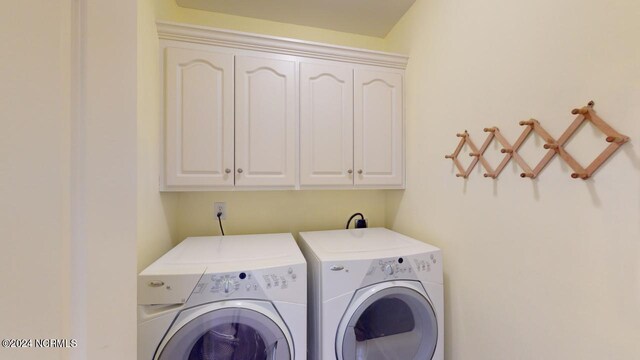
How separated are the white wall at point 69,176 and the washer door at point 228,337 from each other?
1.50 feet

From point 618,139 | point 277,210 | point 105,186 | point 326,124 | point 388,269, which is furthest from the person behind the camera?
point 277,210

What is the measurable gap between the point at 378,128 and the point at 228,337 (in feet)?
4.83

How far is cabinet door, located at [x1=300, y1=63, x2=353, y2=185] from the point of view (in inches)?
65.2

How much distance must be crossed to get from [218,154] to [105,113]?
41.6 inches

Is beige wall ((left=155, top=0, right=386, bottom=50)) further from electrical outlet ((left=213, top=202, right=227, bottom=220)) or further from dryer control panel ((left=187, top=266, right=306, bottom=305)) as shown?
dryer control panel ((left=187, top=266, right=306, bottom=305))

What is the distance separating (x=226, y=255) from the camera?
124 centimetres

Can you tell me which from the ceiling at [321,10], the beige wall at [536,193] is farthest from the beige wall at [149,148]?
the beige wall at [536,193]

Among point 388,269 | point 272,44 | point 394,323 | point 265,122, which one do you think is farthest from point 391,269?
point 272,44

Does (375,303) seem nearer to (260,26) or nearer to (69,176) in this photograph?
(69,176)

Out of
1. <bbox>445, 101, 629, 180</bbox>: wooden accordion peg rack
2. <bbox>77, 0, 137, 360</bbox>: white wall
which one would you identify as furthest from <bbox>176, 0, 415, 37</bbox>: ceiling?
<bbox>77, 0, 137, 360</bbox>: white wall

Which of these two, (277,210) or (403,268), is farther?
(277,210)

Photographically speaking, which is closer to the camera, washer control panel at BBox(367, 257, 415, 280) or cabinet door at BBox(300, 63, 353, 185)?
washer control panel at BBox(367, 257, 415, 280)

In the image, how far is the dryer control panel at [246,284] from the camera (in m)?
1.00

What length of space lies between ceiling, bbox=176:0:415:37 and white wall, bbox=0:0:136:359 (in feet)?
4.68
